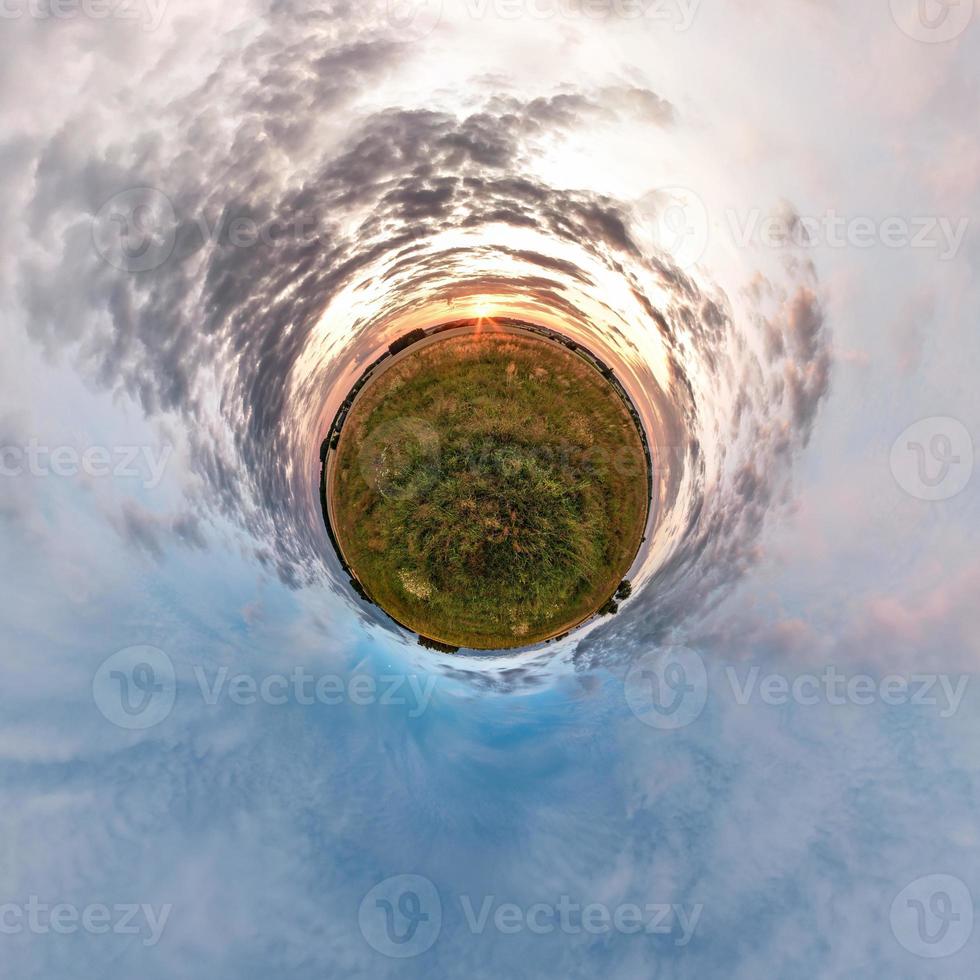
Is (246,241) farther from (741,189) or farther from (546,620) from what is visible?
(546,620)

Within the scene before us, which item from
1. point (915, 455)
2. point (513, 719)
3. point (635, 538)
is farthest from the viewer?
point (635, 538)

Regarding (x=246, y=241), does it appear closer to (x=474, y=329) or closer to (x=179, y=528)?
(x=179, y=528)

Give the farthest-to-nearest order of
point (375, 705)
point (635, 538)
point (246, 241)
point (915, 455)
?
point (635, 538)
point (375, 705)
point (246, 241)
point (915, 455)

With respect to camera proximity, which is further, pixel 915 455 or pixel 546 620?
pixel 546 620

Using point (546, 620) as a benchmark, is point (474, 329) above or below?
above

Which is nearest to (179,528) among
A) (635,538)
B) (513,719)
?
(513,719)

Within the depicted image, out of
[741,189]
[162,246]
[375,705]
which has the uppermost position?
[741,189]

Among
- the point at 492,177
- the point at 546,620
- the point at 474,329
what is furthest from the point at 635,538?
the point at 492,177
